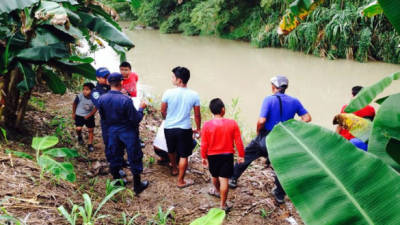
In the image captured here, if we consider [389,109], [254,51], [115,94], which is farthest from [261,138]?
[254,51]

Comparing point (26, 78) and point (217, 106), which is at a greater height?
point (26, 78)

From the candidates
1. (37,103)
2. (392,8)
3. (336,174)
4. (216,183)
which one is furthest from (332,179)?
(37,103)

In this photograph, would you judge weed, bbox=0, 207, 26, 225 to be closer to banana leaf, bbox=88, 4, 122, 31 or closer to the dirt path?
the dirt path

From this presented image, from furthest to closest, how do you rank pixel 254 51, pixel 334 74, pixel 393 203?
pixel 254 51 → pixel 334 74 → pixel 393 203

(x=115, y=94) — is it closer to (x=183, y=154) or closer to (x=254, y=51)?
(x=183, y=154)

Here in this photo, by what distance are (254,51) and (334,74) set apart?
17.8ft

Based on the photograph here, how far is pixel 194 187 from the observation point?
3.73 m

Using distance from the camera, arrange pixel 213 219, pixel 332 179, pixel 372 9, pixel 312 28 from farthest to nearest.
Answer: pixel 312 28
pixel 372 9
pixel 213 219
pixel 332 179

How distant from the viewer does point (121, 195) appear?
3.26 m

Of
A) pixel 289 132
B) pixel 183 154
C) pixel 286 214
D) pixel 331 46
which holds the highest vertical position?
pixel 331 46

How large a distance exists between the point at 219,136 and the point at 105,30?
173 centimetres

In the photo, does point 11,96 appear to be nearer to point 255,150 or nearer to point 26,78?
point 26,78

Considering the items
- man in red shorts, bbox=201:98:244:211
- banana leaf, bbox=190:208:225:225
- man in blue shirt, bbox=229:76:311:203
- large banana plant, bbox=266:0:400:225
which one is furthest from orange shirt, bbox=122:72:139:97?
large banana plant, bbox=266:0:400:225

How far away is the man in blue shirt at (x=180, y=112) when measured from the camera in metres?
3.38
